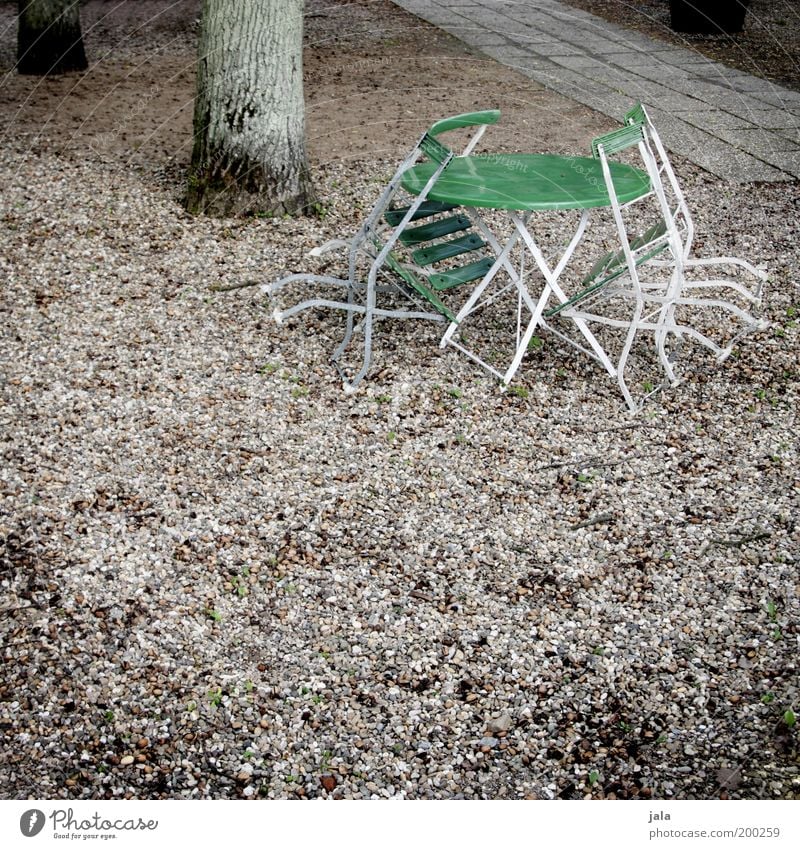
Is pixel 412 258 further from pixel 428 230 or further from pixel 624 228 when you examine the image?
pixel 624 228

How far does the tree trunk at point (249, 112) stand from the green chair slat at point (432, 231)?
1671 millimetres

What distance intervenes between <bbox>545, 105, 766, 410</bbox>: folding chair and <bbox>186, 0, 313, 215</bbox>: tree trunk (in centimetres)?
205

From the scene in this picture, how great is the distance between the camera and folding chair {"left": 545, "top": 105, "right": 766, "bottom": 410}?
4.09 metres

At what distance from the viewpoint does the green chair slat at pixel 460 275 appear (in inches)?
180

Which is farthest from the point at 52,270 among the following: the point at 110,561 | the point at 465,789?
the point at 465,789

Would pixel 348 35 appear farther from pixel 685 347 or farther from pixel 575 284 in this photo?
pixel 685 347

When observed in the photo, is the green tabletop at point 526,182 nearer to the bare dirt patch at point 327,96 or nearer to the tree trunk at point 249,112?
the tree trunk at point 249,112

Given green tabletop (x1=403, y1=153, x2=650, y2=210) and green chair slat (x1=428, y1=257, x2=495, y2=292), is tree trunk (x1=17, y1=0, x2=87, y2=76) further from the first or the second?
green chair slat (x1=428, y1=257, x2=495, y2=292)

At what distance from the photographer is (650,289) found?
15.4ft

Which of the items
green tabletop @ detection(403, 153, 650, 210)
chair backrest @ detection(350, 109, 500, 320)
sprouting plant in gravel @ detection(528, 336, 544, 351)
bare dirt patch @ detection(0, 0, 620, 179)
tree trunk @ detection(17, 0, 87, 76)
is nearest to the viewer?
green tabletop @ detection(403, 153, 650, 210)

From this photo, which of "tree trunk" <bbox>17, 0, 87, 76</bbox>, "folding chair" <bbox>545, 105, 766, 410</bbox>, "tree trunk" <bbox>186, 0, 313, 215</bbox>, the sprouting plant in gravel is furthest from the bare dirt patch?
the sprouting plant in gravel

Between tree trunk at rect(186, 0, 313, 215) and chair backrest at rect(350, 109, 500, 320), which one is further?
tree trunk at rect(186, 0, 313, 215)

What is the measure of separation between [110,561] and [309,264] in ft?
8.80

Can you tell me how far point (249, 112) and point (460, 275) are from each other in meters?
2.11
